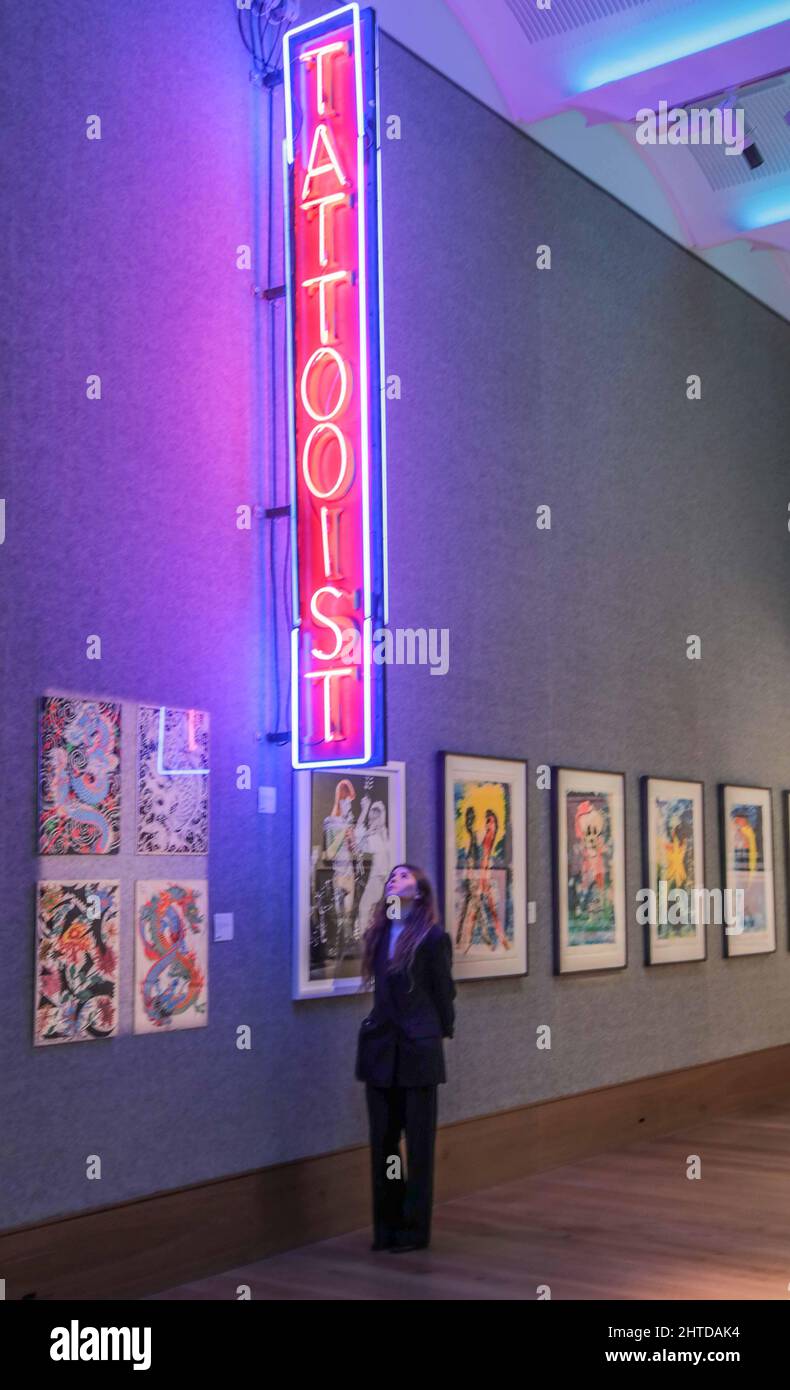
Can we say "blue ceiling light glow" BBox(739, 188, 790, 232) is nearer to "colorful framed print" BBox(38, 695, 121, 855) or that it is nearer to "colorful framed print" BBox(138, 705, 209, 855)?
"colorful framed print" BBox(138, 705, 209, 855)

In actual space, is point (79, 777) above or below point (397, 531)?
below

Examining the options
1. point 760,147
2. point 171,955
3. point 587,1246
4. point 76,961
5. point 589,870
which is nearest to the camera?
point 76,961

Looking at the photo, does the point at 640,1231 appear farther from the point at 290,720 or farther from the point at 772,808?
the point at 772,808

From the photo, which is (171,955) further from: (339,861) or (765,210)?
(765,210)

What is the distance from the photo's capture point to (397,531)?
771cm

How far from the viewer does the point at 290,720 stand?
6.60m

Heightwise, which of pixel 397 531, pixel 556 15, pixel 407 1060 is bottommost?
pixel 407 1060

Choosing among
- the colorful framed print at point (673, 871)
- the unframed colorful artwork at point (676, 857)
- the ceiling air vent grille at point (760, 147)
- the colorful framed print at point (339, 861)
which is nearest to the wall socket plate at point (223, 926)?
the colorful framed print at point (339, 861)

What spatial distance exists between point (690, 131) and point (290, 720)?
5.76m

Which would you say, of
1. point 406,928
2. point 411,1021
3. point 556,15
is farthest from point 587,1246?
point 556,15

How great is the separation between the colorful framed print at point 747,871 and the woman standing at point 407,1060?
470 cm

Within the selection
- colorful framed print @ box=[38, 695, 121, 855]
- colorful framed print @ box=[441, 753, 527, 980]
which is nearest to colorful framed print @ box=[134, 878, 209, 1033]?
colorful framed print @ box=[38, 695, 121, 855]

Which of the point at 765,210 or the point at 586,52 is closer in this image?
the point at 586,52

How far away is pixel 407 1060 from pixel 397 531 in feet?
8.91
